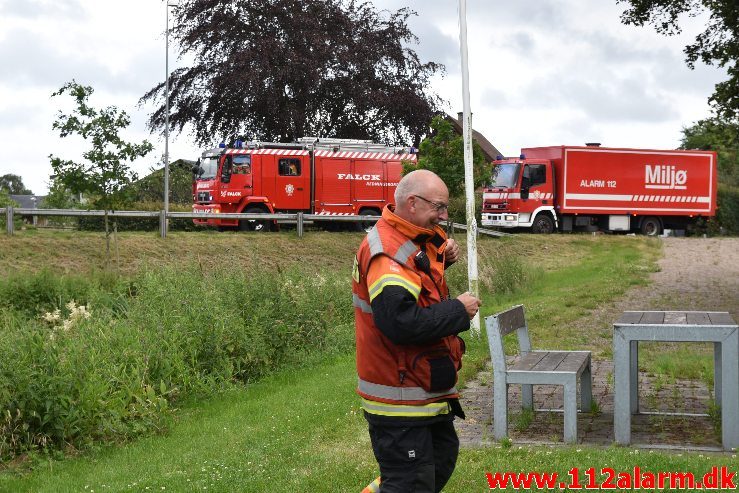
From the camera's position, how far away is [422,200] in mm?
4609

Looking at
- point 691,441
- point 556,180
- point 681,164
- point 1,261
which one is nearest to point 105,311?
point 691,441

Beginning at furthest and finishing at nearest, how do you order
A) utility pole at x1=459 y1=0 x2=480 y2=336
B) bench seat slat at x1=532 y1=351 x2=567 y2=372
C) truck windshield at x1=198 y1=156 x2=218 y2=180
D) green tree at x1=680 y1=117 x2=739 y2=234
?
truck windshield at x1=198 y1=156 x2=218 y2=180 < green tree at x1=680 y1=117 x2=739 y2=234 < utility pole at x1=459 y1=0 x2=480 y2=336 < bench seat slat at x1=532 y1=351 x2=567 y2=372

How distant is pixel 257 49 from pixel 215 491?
107 ft

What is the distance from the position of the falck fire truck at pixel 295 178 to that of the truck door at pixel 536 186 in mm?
3866

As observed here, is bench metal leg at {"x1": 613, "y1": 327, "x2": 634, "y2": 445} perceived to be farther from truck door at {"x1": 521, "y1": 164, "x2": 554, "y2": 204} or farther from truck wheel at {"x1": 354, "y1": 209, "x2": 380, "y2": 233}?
truck door at {"x1": 521, "y1": 164, "x2": 554, "y2": 204}

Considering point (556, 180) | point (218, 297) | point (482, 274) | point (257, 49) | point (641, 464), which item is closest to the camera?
point (641, 464)

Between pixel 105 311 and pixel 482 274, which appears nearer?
pixel 105 311

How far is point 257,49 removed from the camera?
3781cm

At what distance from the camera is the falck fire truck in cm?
3234

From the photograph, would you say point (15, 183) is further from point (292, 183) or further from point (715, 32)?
point (715, 32)

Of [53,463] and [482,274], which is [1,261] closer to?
[482,274]

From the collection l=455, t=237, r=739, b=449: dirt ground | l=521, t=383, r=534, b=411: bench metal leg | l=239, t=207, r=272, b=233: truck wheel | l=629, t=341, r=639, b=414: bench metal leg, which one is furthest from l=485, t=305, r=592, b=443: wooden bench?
l=239, t=207, r=272, b=233: truck wheel

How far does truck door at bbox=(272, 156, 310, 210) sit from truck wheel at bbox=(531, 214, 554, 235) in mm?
7803

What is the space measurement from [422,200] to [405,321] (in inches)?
23.1
